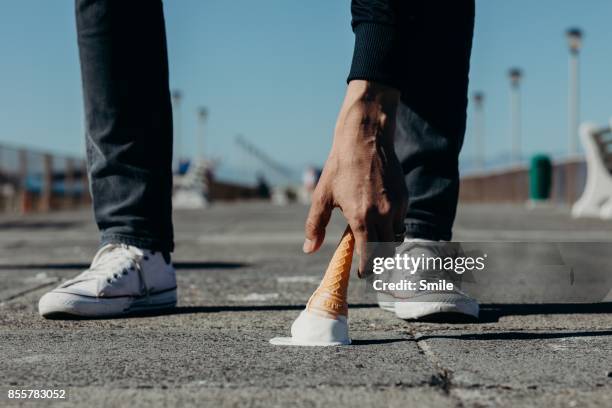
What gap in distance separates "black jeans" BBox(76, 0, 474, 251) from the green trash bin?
60.9 feet

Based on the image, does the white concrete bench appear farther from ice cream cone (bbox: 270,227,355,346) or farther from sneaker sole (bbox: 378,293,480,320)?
ice cream cone (bbox: 270,227,355,346)

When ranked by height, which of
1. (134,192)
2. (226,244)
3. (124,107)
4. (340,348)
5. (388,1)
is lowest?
(226,244)

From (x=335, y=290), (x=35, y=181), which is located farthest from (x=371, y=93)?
(x=35, y=181)

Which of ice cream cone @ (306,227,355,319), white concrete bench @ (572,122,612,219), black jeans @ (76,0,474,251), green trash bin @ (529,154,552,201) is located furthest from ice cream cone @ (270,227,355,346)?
green trash bin @ (529,154,552,201)

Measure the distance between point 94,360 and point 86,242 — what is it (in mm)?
4580

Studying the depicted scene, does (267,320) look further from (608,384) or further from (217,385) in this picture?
(608,384)

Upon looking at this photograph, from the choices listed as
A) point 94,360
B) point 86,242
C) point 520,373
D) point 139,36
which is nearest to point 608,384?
point 520,373

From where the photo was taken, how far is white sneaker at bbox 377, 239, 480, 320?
2131mm

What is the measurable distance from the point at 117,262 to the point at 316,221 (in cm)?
97

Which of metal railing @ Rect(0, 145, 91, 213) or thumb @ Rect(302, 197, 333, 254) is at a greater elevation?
thumb @ Rect(302, 197, 333, 254)

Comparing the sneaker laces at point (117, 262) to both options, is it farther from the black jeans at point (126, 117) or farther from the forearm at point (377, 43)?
the forearm at point (377, 43)

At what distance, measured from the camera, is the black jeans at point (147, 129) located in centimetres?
240

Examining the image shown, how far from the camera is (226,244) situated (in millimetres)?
5836
